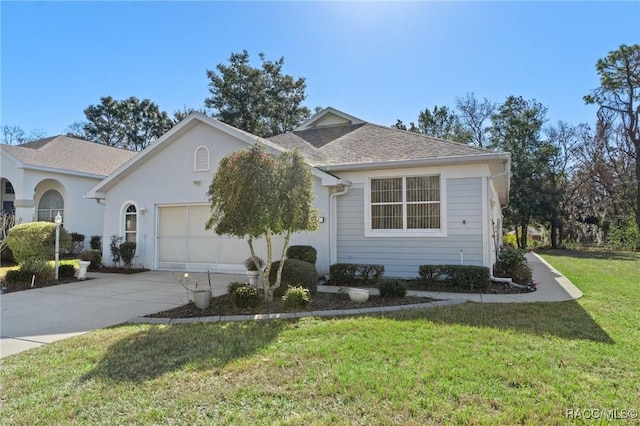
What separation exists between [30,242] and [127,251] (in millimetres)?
2653

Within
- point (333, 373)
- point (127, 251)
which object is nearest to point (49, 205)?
point (127, 251)

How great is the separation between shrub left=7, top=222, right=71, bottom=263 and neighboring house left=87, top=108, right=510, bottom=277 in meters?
2.47

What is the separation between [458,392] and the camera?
3.43 m

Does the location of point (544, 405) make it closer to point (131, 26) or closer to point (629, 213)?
point (131, 26)

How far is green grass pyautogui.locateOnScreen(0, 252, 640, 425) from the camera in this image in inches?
124

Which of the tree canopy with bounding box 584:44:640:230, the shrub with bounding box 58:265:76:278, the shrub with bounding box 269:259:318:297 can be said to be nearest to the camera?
the shrub with bounding box 269:259:318:297

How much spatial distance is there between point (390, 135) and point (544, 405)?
35.1 feet

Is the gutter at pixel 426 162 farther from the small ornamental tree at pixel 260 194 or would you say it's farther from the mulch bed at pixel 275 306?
the mulch bed at pixel 275 306

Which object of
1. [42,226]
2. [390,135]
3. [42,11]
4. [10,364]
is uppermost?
[42,11]

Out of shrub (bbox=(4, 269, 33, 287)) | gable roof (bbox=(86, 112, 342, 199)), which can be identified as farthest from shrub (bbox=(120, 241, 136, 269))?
shrub (bbox=(4, 269, 33, 287))

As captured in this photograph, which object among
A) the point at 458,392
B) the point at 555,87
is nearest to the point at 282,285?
the point at 458,392

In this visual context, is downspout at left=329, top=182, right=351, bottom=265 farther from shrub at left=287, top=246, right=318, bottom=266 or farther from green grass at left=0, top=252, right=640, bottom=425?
green grass at left=0, top=252, right=640, bottom=425

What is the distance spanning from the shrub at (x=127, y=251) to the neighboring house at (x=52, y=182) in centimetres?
677

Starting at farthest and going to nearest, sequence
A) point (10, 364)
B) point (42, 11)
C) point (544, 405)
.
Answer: point (42, 11) → point (10, 364) → point (544, 405)
